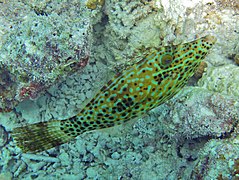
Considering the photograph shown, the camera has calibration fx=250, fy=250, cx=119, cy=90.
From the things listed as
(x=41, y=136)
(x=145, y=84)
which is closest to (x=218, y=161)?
(x=145, y=84)

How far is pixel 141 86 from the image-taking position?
2.65m

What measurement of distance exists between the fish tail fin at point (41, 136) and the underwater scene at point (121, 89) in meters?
0.01

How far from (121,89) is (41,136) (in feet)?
4.85

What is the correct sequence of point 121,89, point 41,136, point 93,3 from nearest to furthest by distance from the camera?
point 121,89
point 41,136
point 93,3

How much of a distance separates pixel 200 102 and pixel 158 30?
1.65 metres

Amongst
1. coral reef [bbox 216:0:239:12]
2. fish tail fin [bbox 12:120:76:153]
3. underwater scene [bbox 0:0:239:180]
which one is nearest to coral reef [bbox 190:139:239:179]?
underwater scene [bbox 0:0:239:180]

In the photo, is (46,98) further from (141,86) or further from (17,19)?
(141,86)

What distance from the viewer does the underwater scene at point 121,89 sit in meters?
2.75

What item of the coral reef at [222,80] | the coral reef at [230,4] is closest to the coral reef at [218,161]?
the coral reef at [222,80]

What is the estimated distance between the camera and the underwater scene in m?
2.75

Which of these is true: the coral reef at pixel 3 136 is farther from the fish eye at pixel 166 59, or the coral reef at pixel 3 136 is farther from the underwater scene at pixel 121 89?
the fish eye at pixel 166 59

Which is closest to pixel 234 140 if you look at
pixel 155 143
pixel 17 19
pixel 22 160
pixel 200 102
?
pixel 200 102

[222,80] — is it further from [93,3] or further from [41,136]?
[41,136]

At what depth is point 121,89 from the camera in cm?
264
